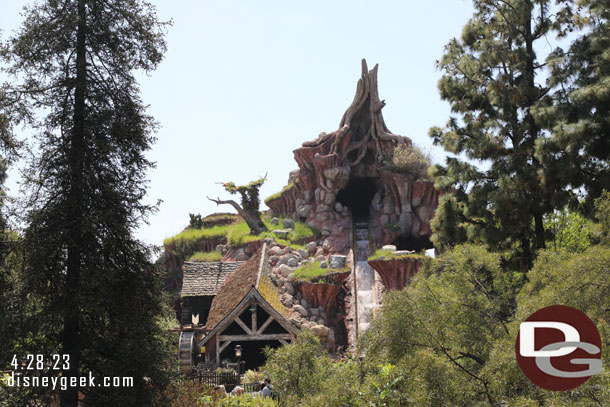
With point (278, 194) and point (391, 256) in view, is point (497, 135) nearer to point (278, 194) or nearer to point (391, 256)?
point (391, 256)

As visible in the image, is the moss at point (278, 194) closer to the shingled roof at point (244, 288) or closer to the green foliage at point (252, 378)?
the shingled roof at point (244, 288)

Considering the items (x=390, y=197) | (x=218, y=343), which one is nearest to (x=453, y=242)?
(x=218, y=343)

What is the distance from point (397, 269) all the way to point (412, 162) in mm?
9063

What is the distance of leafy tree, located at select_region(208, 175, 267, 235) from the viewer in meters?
39.9

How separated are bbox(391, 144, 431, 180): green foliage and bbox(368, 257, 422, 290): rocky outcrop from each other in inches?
330

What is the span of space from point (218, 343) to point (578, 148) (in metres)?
14.9

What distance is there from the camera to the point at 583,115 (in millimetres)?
16875

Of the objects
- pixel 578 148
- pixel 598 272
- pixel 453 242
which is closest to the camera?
pixel 598 272

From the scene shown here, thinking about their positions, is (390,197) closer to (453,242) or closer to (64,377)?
(453,242)

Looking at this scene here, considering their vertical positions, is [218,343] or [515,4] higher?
[515,4]

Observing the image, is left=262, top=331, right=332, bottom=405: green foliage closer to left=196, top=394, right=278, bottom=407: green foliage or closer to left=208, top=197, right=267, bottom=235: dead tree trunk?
left=196, top=394, right=278, bottom=407: green foliage

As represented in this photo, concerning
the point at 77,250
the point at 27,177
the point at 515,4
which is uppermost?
the point at 515,4

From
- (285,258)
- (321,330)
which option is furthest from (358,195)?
(321,330)

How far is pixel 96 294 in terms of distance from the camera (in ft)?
38.3
